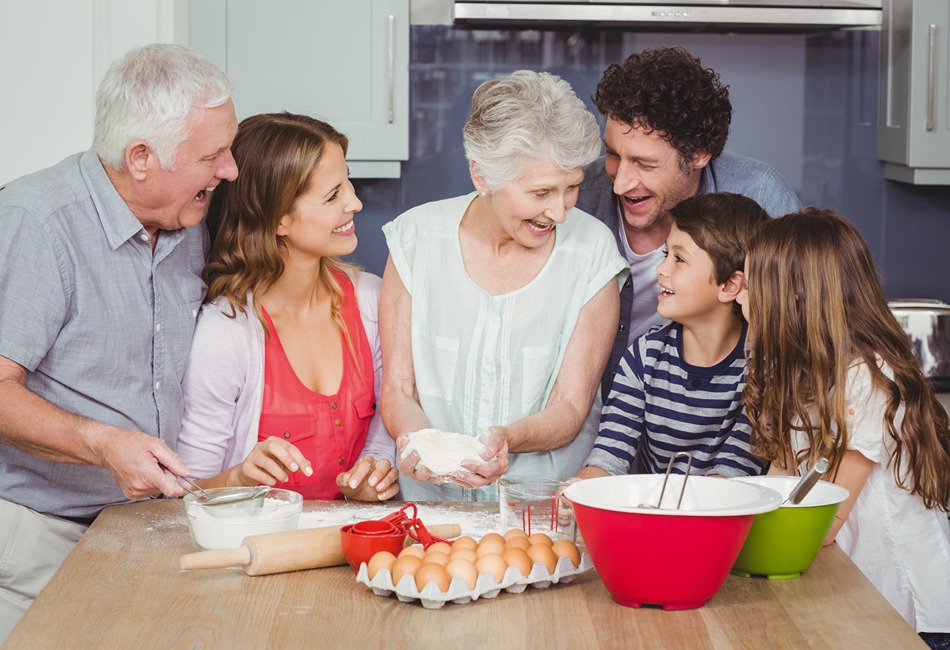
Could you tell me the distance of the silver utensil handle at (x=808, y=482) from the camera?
53.1 inches

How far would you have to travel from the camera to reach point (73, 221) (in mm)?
1805

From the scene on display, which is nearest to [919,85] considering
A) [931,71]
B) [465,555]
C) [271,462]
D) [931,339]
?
[931,71]

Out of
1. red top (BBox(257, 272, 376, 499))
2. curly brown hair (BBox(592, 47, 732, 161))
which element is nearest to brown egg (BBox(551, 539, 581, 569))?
red top (BBox(257, 272, 376, 499))

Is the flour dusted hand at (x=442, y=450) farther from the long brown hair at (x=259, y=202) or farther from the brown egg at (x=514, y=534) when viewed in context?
the long brown hair at (x=259, y=202)

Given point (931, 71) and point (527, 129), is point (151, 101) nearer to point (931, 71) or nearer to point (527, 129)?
point (527, 129)

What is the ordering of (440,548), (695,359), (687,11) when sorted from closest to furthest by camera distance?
(440,548) → (695,359) → (687,11)

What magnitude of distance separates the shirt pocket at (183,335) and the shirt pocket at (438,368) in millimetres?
426

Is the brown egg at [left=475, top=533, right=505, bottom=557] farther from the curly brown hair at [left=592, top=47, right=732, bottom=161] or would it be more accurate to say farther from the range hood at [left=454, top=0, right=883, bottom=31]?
the range hood at [left=454, top=0, right=883, bottom=31]

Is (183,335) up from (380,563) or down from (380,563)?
up

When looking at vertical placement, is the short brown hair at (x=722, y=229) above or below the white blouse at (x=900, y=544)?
above

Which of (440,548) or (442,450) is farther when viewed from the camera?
(442,450)

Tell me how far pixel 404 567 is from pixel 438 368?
82cm

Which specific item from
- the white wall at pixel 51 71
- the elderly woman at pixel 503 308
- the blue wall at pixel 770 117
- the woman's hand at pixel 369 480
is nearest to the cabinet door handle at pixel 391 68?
the blue wall at pixel 770 117

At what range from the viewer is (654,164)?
2135mm
